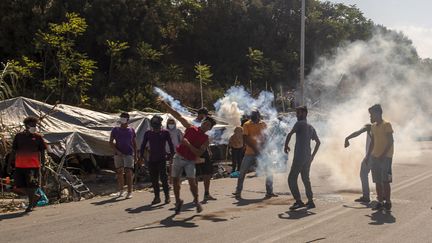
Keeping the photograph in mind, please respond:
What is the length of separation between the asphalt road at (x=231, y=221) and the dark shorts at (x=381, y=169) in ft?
1.80

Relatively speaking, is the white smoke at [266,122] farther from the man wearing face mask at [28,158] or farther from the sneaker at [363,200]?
the man wearing face mask at [28,158]

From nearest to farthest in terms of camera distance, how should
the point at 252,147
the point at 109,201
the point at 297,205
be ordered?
the point at 297,205, the point at 252,147, the point at 109,201

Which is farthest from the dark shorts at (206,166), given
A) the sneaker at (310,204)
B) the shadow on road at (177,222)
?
the sneaker at (310,204)

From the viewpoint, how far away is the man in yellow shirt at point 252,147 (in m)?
10.6

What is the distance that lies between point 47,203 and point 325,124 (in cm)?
1043

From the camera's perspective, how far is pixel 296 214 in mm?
8664

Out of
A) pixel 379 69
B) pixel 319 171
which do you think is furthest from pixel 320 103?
pixel 319 171

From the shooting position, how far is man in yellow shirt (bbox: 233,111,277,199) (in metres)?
10.6

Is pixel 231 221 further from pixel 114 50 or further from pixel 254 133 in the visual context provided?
pixel 114 50

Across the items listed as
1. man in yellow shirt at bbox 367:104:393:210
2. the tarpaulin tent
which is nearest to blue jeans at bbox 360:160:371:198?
man in yellow shirt at bbox 367:104:393:210

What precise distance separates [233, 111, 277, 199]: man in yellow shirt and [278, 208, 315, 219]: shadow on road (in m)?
1.76

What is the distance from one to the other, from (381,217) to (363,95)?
44.6ft

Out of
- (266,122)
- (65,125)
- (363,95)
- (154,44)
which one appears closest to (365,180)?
(266,122)

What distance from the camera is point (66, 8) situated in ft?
95.7
